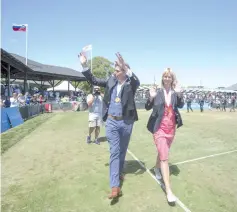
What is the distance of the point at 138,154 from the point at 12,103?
12089 millimetres

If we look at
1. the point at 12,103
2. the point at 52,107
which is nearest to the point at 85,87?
the point at 52,107

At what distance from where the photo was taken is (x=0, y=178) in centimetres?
528

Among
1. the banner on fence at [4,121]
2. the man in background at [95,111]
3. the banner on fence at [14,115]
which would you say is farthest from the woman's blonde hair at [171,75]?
the banner on fence at [14,115]

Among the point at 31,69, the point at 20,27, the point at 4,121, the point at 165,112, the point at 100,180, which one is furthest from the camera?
the point at 20,27

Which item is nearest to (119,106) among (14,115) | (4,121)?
(4,121)

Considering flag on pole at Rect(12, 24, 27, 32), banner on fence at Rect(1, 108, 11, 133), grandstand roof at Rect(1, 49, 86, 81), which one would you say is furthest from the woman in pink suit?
flag on pole at Rect(12, 24, 27, 32)

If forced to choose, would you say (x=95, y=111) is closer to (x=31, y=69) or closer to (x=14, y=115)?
(x=14, y=115)

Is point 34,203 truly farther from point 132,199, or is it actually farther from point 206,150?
point 206,150

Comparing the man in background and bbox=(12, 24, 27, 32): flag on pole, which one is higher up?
bbox=(12, 24, 27, 32): flag on pole

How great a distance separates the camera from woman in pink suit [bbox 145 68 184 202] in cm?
446

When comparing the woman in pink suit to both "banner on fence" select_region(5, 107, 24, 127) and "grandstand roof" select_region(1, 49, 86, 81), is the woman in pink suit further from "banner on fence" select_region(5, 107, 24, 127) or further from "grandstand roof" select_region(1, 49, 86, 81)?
"grandstand roof" select_region(1, 49, 86, 81)

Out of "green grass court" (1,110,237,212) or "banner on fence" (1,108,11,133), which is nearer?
"green grass court" (1,110,237,212)

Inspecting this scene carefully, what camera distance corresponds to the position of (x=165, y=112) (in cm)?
454

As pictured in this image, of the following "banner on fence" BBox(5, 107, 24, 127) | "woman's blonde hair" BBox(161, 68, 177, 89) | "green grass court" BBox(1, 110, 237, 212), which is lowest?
"green grass court" BBox(1, 110, 237, 212)
